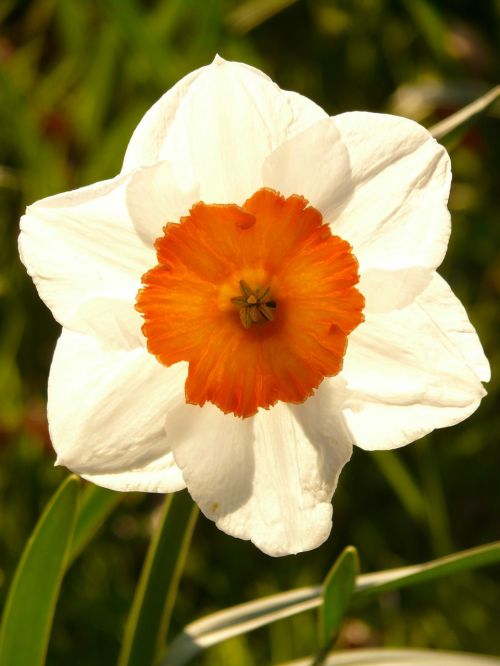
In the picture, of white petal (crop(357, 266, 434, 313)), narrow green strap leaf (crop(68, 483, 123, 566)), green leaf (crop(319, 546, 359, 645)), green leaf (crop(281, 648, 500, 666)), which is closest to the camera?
white petal (crop(357, 266, 434, 313))

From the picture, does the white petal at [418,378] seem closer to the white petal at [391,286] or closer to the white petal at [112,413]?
the white petal at [391,286]

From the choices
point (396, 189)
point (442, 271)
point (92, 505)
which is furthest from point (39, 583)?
point (442, 271)

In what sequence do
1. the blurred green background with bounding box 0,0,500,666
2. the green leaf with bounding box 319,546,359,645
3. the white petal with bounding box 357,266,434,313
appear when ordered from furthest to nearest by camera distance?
1. the blurred green background with bounding box 0,0,500,666
2. the green leaf with bounding box 319,546,359,645
3. the white petal with bounding box 357,266,434,313

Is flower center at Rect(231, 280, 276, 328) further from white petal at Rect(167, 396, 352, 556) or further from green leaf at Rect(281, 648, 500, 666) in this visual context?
green leaf at Rect(281, 648, 500, 666)

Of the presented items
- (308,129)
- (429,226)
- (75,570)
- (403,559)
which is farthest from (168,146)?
(403,559)

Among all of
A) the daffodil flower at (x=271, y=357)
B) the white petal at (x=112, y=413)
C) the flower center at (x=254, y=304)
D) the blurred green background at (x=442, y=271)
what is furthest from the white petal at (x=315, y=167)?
the blurred green background at (x=442, y=271)

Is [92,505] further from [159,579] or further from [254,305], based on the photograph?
[254,305]

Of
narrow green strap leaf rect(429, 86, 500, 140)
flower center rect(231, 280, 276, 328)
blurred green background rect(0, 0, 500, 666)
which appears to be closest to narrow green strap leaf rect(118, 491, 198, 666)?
flower center rect(231, 280, 276, 328)
